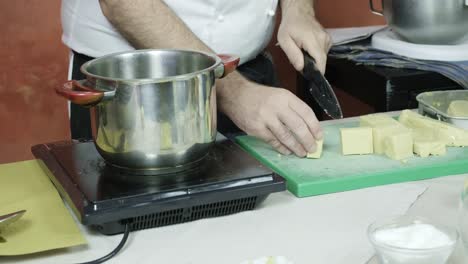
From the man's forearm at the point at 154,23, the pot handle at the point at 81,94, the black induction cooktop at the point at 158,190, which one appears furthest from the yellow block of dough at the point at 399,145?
the pot handle at the point at 81,94

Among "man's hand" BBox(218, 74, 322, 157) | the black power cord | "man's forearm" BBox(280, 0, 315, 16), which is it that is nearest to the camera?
the black power cord

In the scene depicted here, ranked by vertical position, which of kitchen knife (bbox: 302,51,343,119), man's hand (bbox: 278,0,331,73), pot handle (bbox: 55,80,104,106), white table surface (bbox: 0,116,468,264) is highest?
pot handle (bbox: 55,80,104,106)

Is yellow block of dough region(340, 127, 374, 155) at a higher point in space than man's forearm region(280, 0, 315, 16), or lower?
lower

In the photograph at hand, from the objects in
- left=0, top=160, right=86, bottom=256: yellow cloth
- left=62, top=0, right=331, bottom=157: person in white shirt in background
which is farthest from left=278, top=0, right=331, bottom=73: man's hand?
left=0, top=160, right=86, bottom=256: yellow cloth

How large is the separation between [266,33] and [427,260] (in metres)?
0.89

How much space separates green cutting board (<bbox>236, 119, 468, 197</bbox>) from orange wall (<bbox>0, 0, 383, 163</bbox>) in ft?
3.43

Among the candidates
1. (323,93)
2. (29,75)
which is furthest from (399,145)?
(29,75)

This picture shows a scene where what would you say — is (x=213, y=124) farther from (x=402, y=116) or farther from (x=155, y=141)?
(x=402, y=116)

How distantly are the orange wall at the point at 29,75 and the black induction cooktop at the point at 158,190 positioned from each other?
1038 millimetres

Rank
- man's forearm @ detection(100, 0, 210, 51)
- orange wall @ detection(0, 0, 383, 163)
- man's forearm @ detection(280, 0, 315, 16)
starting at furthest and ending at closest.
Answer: orange wall @ detection(0, 0, 383, 163) < man's forearm @ detection(280, 0, 315, 16) < man's forearm @ detection(100, 0, 210, 51)

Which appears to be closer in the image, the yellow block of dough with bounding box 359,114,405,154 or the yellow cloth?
the yellow cloth

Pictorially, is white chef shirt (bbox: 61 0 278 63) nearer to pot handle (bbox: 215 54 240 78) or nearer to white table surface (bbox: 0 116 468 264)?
pot handle (bbox: 215 54 240 78)

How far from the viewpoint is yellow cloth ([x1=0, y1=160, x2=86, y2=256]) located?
0.90 meters

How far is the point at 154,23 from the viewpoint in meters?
1.28
